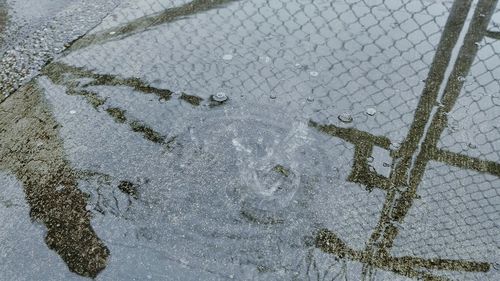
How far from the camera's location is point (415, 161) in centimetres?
220

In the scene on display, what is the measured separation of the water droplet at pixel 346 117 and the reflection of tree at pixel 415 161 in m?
0.07

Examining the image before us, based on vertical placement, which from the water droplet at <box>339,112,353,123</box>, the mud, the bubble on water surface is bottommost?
the water droplet at <box>339,112,353,123</box>

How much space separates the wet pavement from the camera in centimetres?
188

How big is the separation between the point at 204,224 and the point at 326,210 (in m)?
0.54

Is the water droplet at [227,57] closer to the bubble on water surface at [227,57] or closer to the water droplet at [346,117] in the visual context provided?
the bubble on water surface at [227,57]

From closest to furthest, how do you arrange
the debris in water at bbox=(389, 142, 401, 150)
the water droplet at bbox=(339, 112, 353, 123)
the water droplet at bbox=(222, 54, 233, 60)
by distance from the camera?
the debris in water at bbox=(389, 142, 401, 150), the water droplet at bbox=(339, 112, 353, 123), the water droplet at bbox=(222, 54, 233, 60)

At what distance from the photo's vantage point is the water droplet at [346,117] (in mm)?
2410

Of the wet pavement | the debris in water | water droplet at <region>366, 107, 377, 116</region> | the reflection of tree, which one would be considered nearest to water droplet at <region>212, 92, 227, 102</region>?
the wet pavement

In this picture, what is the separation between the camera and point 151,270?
184 centimetres

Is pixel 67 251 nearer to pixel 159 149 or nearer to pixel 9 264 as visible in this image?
pixel 9 264

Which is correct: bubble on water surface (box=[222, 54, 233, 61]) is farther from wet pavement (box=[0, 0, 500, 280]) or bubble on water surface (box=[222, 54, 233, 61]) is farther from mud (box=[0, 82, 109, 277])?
mud (box=[0, 82, 109, 277])

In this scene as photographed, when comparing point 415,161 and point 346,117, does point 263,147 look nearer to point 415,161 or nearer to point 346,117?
point 346,117

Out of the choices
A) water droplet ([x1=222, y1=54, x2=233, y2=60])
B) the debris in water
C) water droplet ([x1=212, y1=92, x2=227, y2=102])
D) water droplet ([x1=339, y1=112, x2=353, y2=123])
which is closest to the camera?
the debris in water

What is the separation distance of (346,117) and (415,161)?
0.43 metres
